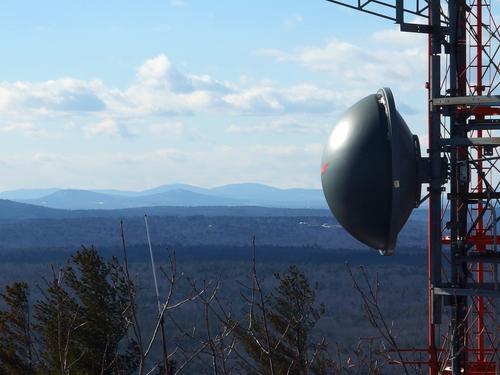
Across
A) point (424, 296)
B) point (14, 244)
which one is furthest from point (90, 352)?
point (14, 244)

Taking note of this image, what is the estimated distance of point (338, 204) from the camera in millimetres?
15141

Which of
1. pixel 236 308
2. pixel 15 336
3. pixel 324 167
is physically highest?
pixel 324 167

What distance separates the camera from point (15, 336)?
31.9m

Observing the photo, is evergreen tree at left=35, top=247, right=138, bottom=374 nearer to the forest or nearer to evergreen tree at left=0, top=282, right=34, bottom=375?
the forest

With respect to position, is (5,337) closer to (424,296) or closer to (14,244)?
(424,296)

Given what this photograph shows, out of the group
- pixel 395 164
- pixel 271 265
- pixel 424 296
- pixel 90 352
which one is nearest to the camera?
pixel 395 164

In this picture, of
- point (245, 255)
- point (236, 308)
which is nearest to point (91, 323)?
point (236, 308)

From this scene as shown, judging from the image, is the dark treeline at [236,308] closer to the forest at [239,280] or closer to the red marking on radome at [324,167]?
the forest at [239,280]

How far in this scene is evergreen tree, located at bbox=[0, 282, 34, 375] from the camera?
30.6 meters

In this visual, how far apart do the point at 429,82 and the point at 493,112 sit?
1.76m

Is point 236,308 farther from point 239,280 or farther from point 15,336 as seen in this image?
point 15,336

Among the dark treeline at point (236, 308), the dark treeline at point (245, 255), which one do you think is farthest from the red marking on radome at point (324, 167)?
the dark treeline at point (245, 255)

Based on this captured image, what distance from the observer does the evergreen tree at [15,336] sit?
30609 mm

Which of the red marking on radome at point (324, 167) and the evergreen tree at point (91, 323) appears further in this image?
the evergreen tree at point (91, 323)
